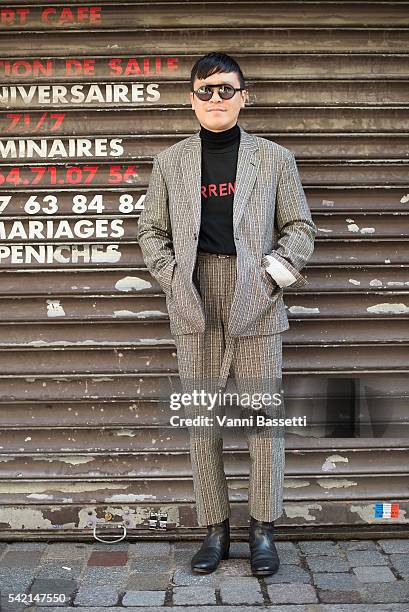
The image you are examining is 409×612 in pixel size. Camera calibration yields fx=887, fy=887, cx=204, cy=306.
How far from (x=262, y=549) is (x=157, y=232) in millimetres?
1499

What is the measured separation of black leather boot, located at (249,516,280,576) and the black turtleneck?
126 cm

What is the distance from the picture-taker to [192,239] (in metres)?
3.87

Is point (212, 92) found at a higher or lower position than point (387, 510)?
higher

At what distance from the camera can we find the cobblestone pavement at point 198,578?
12.0 ft

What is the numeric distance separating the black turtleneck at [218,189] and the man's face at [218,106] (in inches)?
2.8

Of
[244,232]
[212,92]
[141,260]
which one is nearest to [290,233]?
[244,232]

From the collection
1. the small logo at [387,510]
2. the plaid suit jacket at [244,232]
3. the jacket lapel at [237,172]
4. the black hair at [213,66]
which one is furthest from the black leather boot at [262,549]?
the black hair at [213,66]

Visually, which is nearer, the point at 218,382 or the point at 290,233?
the point at 290,233

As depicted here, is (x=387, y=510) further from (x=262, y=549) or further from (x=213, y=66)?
(x=213, y=66)

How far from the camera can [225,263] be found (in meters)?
3.92

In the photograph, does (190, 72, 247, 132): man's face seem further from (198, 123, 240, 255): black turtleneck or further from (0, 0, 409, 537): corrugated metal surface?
(0, 0, 409, 537): corrugated metal surface

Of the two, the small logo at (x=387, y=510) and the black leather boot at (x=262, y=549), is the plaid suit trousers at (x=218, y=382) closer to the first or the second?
the black leather boot at (x=262, y=549)

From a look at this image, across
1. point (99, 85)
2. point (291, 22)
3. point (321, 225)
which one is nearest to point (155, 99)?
point (99, 85)

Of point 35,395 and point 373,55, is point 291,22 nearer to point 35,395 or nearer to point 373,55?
point 373,55
